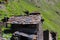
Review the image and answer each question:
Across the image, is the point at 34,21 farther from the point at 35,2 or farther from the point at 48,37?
the point at 35,2

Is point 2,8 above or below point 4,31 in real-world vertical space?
above

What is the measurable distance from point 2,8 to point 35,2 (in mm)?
31945

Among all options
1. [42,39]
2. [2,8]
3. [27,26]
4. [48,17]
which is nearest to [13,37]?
[27,26]

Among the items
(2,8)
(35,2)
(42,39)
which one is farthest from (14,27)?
(35,2)

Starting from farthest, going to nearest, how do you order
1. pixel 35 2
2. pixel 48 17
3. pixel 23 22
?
1. pixel 35 2
2. pixel 48 17
3. pixel 23 22

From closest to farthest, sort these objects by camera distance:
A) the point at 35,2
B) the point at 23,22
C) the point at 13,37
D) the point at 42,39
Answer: the point at 13,37 < the point at 23,22 < the point at 42,39 < the point at 35,2

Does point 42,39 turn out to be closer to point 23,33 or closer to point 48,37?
point 48,37

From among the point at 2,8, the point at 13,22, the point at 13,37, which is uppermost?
the point at 2,8

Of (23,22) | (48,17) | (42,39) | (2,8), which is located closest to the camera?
(23,22)

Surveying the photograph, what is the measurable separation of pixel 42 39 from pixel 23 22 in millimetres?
6566

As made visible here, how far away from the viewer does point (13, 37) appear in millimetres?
33125

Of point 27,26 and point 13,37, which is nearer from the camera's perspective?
point 13,37

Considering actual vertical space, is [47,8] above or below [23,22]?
above

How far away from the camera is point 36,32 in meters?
36.5
